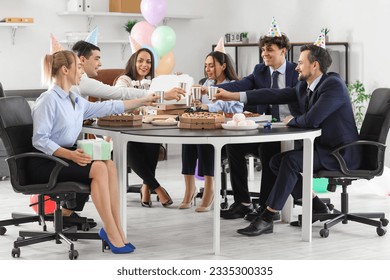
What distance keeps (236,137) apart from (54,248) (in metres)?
1.30

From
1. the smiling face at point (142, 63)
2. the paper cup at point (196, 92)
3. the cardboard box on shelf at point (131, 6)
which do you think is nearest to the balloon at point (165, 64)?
the cardboard box on shelf at point (131, 6)

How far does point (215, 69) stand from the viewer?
20.2 feet

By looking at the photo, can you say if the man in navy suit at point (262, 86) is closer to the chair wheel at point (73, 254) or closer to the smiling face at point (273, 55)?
the smiling face at point (273, 55)

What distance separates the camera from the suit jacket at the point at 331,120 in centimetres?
503

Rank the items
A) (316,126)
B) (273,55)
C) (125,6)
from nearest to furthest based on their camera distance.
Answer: (316,126)
(273,55)
(125,6)

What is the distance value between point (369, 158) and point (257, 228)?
847 millimetres

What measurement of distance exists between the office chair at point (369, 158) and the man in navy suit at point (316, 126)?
6cm

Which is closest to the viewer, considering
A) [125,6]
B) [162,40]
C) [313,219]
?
[313,219]

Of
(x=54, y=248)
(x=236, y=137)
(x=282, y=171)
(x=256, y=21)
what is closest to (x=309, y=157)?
(x=282, y=171)

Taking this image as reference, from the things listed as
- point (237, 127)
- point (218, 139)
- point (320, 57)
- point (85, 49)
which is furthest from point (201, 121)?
point (85, 49)

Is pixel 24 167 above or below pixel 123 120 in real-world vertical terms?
below

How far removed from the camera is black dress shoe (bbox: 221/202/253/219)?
575cm

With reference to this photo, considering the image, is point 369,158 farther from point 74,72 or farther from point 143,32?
point 143,32

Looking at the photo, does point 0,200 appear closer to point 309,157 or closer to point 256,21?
point 309,157
